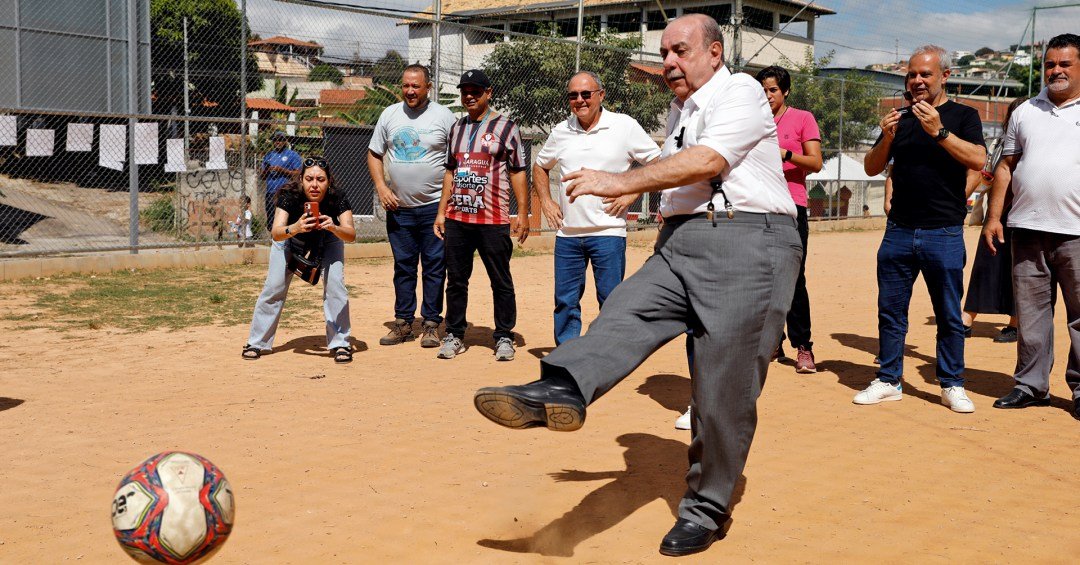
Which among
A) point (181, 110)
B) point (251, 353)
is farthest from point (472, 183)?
point (181, 110)

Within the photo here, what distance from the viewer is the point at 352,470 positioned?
484cm

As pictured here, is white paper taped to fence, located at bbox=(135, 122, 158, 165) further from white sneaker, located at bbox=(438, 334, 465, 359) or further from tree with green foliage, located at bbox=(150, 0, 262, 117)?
white sneaker, located at bbox=(438, 334, 465, 359)

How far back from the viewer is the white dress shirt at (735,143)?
375 cm

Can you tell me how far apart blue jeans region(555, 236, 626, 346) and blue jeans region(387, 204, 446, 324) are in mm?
1489

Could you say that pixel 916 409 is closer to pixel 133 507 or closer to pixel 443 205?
pixel 443 205

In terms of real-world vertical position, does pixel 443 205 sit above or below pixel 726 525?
above

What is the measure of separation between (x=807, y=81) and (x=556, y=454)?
65.7 ft

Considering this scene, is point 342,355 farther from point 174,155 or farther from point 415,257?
point 174,155

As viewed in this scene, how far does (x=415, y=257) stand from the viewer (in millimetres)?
8328

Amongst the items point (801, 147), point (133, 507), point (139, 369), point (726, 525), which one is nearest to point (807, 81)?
point (801, 147)

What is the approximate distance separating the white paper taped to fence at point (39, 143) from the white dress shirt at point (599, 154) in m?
7.78

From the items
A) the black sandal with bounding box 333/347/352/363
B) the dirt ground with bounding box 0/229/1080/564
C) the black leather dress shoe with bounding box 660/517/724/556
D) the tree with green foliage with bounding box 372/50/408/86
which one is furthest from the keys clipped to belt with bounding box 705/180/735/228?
the tree with green foliage with bounding box 372/50/408/86

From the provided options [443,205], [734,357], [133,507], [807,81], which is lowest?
[133,507]

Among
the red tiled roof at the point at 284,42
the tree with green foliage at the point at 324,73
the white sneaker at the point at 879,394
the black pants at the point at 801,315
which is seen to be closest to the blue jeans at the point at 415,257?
the black pants at the point at 801,315
